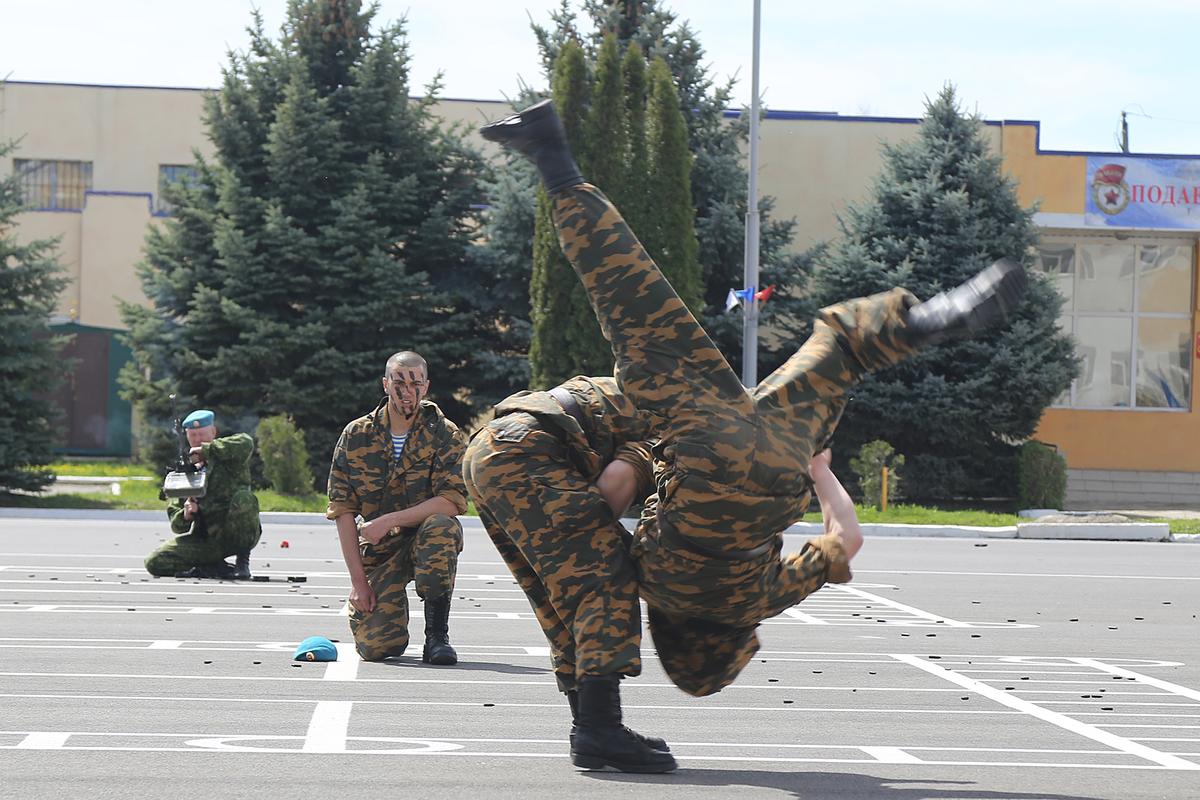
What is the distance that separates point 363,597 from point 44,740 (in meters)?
2.86

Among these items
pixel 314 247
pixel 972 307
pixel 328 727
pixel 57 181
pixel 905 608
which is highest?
pixel 57 181

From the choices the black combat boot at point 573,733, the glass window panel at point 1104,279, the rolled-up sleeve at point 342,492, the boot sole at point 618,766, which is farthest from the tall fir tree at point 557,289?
the boot sole at point 618,766

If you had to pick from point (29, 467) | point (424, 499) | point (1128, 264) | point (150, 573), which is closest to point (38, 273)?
point (29, 467)

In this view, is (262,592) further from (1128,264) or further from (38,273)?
(1128,264)

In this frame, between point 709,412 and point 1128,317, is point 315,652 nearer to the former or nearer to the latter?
point 709,412

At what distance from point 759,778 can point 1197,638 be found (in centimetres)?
690

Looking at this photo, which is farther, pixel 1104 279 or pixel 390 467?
pixel 1104 279

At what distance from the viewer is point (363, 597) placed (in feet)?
29.7

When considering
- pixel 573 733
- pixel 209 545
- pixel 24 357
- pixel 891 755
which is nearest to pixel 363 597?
pixel 573 733

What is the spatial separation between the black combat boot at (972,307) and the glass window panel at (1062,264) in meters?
29.4

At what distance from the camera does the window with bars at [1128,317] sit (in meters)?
34.1

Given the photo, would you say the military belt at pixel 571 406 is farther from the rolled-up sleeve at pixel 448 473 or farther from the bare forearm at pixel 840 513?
the rolled-up sleeve at pixel 448 473

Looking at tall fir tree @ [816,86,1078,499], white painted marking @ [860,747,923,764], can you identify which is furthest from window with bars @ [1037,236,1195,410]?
white painted marking @ [860,747,923,764]

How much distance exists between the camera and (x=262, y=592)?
13328 millimetres
